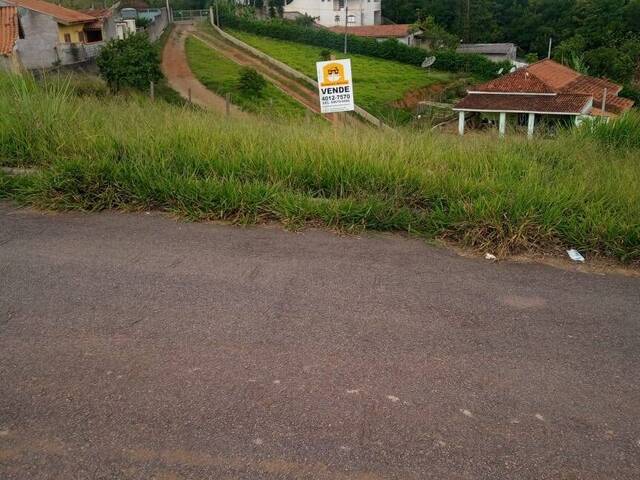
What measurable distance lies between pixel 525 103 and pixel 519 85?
2446 millimetres

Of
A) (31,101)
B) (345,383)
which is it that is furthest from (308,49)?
(345,383)

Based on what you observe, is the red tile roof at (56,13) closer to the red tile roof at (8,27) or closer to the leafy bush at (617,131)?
the red tile roof at (8,27)

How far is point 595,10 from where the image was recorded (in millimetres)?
73812

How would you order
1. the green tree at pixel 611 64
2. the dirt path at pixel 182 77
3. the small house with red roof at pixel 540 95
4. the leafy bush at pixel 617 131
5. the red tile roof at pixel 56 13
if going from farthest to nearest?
the green tree at pixel 611 64
the red tile roof at pixel 56 13
the dirt path at pixel 182 77
the small house with red roof at pixel 540 95
the leafy bush at pixel 617 131

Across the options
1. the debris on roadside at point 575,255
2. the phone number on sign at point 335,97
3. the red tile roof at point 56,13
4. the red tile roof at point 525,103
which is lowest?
the red tile roof at point 525,103

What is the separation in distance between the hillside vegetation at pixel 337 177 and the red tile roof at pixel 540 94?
25.9 metres

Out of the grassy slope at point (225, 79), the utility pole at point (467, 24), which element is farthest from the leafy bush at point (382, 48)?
the utility pole at point (467, 24)

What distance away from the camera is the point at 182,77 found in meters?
41.5

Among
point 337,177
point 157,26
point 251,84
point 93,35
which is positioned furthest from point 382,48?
point 337,177

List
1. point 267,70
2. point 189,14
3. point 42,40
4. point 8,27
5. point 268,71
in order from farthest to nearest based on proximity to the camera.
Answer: point 189,14 → point 267,70 → point 268,71 → point 42,40 → point 8,27

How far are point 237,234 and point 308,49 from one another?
60.0m

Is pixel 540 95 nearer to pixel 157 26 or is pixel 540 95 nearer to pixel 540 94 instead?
pixel 540 94

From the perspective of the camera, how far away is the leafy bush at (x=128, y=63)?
106 ft

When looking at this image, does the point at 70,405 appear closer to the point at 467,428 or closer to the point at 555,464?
the point at 467,428
